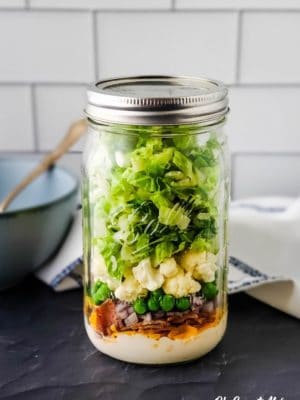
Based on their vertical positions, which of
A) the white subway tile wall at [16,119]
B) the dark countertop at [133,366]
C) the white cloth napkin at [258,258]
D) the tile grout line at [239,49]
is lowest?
the dark countertop at [133,366]

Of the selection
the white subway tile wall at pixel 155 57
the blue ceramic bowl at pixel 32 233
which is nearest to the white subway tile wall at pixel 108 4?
the white subway tile wall at pixel 155 57

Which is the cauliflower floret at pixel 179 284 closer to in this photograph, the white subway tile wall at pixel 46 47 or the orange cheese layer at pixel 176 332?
the orange cheese layer at pixel 176 332

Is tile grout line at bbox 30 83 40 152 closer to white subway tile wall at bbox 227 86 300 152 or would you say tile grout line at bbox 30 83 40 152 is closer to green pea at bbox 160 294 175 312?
white subway tile wall at bbox 227 86 300 152

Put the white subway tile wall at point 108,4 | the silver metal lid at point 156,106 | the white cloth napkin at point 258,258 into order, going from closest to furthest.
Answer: the silver metal lid at point 156,106, the white cloth napkin at point 258,258, the white subway tile wall at point 108,4

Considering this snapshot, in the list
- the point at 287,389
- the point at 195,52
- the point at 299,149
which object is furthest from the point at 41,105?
the point at 287,389

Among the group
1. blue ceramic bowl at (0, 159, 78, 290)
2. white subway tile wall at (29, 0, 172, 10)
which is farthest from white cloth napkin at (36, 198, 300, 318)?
white subway tile wall at (29, 0, 172, 10)

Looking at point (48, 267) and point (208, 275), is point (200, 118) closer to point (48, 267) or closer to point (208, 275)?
point (208, 275)
